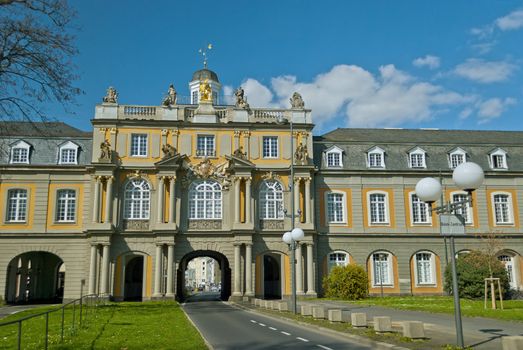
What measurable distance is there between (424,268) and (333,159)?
11731mm

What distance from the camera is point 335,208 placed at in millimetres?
44125

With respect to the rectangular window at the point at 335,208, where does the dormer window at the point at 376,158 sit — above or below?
above

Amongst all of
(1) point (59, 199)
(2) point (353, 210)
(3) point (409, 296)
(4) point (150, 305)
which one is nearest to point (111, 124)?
(1) point (59, 199)

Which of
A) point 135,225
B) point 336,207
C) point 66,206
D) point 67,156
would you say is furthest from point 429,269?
point 67,156

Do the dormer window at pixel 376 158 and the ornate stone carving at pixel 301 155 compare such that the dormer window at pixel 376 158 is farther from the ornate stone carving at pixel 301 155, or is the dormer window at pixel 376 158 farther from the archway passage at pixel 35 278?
the archway passage at pixel 35 278

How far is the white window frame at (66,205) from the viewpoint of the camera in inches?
1650

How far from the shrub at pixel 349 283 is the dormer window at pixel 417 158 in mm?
11968

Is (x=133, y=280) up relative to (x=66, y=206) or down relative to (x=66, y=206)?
down

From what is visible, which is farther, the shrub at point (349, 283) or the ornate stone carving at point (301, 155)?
the ornate stone carving at point (301, 155)

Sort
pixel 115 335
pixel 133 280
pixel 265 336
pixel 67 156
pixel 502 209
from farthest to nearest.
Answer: pixel 133 280, pixel 502 209, pixel 67 156, pixel 265 336, pixel 115 335

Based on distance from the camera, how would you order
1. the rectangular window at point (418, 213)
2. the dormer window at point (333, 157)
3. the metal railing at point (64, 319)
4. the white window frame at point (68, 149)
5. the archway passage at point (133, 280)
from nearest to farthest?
1. the metal railing at point (64, 319)
2. the white window frame at point (68, 149)
3. the archway passage at point (133, 280)
4. the rectangular window at point (418, 213)
5. the dormer window at point (333, 157)

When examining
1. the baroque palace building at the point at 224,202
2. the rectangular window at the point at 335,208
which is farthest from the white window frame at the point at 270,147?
the rectangular window at the point at 335,208

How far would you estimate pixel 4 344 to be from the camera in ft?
49.6

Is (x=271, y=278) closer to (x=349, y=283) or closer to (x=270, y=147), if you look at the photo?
(x=349, y=283)
